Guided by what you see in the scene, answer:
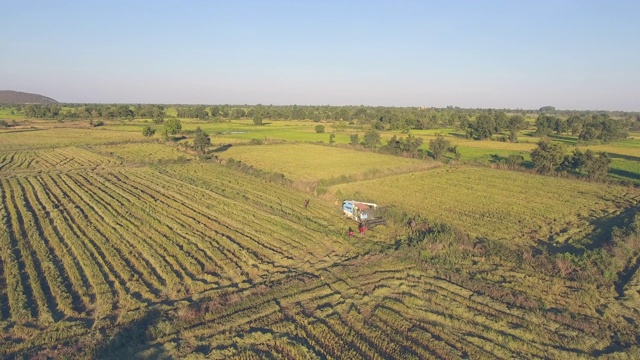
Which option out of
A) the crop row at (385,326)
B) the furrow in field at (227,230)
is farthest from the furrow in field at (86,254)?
the furrow in field at (227,230)

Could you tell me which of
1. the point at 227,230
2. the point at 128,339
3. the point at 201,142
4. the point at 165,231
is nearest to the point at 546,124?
the point at 201,142

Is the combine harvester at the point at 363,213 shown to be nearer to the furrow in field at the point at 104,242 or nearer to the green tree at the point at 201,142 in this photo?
the furrow in field at the point at 104,242

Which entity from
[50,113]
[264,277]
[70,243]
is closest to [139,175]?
[70,243]

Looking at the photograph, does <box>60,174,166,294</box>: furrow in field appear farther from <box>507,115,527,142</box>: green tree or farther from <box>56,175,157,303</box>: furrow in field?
<box>507,115,527,142</box>: green tree

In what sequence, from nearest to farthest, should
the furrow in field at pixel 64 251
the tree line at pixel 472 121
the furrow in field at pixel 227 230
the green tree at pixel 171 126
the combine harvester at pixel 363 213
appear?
the furrow in field at pixel 64 251
the furrow in field at pixel 227 230
the combine harvester at pixel 363 213
the green tree at pixel 171 126
the tree line at pixel 472 121

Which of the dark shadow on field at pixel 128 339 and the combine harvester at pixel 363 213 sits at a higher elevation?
the combine harvester at pixel 363 213

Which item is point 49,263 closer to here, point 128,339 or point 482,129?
point 128,339

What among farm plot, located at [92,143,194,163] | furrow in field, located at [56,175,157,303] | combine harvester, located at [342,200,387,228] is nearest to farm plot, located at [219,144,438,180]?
farm plot, located at [92,143,194,163]
